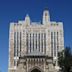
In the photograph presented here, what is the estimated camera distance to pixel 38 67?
14662 centimetres

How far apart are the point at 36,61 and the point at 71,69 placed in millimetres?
25823

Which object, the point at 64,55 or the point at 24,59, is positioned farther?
the point at 24,59

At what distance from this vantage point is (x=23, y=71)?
483 feet

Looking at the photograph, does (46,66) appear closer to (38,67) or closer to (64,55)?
(38,67)

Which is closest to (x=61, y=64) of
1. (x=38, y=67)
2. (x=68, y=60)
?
(x=68, y=60)

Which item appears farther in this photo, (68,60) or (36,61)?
(36,61)

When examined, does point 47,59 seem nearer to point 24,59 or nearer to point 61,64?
point 24,59

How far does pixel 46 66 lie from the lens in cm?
14788

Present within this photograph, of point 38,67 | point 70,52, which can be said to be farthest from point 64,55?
point 38,67

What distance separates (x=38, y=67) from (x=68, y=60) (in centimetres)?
2548

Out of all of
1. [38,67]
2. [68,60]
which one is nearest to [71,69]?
[68,60]

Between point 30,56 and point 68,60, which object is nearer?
point 68,60

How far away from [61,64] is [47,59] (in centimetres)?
2408

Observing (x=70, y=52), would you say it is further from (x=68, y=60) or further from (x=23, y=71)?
(x=23, y=71)
